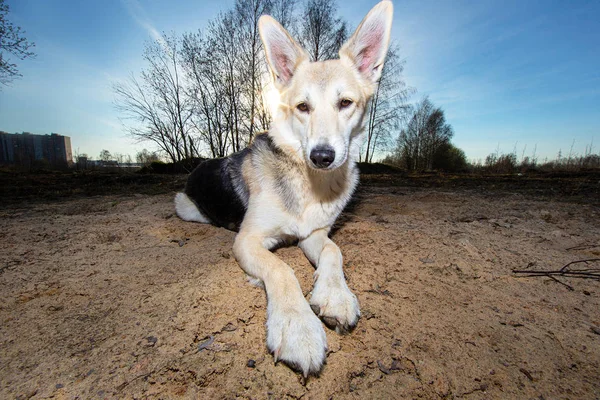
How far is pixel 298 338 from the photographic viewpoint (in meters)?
1.10

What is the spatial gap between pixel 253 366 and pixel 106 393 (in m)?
0.54

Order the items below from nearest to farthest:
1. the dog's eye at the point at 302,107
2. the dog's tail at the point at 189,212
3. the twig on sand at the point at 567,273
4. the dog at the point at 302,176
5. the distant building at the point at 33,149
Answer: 1. the dog at the point at 302,176
2. the twig on sand at the point at 567,273
3. the dog's eye at the point at 302,107
4. the dog's tail at the point at 189,212
5. the distant building at the point at 33,149

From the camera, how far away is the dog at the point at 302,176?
1.37 metres

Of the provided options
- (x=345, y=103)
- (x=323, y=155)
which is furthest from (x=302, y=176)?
(x=345, y=103)

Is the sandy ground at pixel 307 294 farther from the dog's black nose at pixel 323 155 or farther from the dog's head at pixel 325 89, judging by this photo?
the dog's head at pixel 325 89

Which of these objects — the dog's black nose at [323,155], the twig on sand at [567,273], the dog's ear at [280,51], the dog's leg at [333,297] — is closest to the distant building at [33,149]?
the dog's ear at [280,51]

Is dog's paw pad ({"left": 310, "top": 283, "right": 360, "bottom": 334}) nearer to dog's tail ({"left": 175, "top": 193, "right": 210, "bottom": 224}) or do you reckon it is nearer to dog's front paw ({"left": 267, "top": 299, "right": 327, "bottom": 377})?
dog's front paw ({"left": 267, "top": 299, "right": 327, "bottom": 377})

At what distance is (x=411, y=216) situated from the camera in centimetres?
322

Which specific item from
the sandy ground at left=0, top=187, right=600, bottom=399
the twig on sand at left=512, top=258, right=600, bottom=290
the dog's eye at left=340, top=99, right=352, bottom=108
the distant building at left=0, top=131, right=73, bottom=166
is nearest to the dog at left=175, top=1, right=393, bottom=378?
the dog's eye at left=340, top=99, right=352, bottom=108

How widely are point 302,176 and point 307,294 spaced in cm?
108

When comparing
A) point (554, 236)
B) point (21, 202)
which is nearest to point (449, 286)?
point (554, 236)

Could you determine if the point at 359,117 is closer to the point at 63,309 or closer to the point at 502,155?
the point at 63,309

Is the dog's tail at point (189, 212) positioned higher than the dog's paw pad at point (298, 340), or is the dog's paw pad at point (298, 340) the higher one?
the dog's tail at point (189, 212)

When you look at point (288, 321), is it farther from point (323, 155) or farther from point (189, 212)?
point (189, 212)
